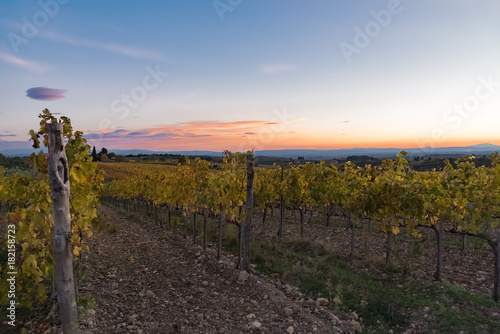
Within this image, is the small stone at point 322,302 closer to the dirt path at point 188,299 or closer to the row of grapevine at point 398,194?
the dirt path at point 188,299

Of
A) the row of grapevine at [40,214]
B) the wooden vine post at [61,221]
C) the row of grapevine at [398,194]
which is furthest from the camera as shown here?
the row of grapevine at [398,194]

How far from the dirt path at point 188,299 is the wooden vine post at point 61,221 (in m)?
1.43

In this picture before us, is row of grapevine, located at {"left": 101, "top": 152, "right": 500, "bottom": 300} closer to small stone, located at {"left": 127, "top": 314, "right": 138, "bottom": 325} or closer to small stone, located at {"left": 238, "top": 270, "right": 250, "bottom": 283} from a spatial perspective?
small stone, located at {"left": 238, "top": 270, "right": 250, "bottom": 283}

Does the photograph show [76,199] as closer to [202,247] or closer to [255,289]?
[255,289]

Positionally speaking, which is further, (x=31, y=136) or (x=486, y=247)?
(x=486, y=247)

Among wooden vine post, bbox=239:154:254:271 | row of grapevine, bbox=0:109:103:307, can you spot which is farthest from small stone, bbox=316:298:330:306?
row of grapevine, bbox=0:109:103:307

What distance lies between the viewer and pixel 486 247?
37.0ft

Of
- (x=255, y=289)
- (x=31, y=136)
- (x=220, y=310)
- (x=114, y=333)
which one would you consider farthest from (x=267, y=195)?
(x=31, y=136)

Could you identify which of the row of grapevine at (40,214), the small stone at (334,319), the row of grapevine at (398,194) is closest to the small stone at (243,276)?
the row of grapevine at (398,194)

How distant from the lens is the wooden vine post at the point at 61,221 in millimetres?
3359

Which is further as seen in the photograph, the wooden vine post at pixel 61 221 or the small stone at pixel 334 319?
the small stone at pixel 334 319

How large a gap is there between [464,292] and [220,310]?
5583mm

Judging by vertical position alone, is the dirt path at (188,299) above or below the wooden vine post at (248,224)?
below

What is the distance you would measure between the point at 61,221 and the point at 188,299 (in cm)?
366
